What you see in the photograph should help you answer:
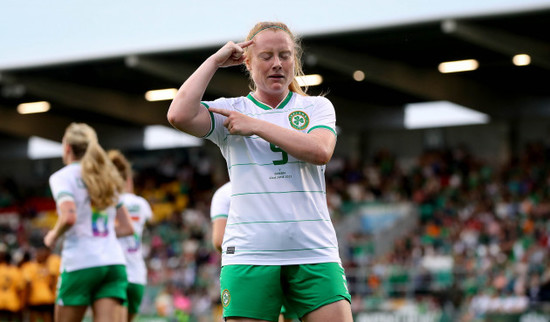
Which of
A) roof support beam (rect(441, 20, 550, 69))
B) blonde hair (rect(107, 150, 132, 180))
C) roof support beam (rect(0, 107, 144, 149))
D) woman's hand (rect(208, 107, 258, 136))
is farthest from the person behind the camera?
roof support beam (rect(0, 107, 144, 149))

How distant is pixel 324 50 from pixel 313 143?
1931 cm

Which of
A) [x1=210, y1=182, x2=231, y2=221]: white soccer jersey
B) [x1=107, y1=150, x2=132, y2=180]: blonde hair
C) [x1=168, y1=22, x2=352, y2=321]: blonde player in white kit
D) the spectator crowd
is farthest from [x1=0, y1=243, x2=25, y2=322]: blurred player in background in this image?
[x1=168, y1=22, x2=352, y2=321]: blonde player in white kit

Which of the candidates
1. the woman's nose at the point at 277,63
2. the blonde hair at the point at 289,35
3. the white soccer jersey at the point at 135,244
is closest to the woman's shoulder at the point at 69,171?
the white soccer jersey at the point at 135,244

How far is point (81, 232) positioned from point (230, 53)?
3010mm

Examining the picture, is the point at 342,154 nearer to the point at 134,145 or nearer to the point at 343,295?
the point at 134,145

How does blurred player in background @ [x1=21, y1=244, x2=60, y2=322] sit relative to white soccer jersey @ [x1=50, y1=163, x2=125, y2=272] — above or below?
below

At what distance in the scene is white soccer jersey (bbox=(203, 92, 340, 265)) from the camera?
4.09m

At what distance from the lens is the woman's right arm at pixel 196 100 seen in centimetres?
407

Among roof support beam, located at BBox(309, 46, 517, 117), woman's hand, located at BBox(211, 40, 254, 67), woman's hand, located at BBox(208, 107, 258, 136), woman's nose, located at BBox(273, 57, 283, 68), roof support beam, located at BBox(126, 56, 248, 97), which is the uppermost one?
roof support beam, located at BBox(126, 56, 248, 97)

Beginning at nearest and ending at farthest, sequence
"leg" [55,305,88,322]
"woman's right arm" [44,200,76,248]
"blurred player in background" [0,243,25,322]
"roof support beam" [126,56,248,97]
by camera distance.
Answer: "woman's right arm" [44,200,76,248] → "leg" [55,305,88,322] → "blurred player in background" [0,243,25,322] → "roof support beam" [126,56,248,97]

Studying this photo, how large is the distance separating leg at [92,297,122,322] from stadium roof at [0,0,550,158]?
48.3 feet

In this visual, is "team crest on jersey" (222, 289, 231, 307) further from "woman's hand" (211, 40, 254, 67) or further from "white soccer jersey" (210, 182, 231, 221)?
"white soccer jersey" (210, 182, 231, 221)

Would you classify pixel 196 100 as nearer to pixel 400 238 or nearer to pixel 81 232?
pixel 81 232

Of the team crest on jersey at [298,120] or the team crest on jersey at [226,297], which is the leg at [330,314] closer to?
the team crest on jersey at [226,297]
